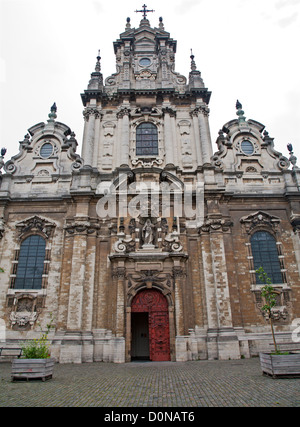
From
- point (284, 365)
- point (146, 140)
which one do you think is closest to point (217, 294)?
point (284, 365)

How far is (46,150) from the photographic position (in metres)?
20.2

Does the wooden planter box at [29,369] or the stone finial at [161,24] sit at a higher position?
the stone finial at [161,24]

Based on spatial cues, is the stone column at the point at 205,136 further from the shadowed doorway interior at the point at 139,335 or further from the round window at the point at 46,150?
the shadowed doorway interior at the point at 139,335

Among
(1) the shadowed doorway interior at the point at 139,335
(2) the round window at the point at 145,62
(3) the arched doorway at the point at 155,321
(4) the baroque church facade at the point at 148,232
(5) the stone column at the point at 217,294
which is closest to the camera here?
(5) the stone column at the point at 217,294

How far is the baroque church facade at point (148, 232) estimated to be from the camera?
15055 millimetres

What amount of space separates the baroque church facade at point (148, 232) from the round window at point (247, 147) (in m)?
0.07

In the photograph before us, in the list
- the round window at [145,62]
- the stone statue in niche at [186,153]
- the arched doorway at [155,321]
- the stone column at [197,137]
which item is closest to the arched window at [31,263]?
the arched doorway at [155,321]

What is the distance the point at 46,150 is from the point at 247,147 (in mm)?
13360

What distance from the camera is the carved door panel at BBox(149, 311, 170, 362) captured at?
47.9 ft

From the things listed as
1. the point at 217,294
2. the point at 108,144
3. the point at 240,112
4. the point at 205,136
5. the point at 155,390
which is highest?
the point at 240,112

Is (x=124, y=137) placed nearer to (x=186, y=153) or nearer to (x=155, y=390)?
(x=186, y=153)

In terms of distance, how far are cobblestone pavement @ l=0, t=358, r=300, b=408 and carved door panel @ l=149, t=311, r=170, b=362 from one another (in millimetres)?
4699

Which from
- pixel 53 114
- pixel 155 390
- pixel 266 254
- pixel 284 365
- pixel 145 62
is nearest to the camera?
pixel 155 390

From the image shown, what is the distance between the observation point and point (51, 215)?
1778 centimetres
